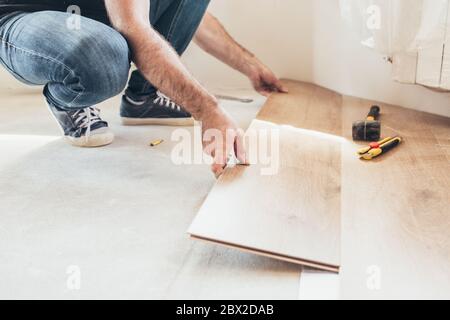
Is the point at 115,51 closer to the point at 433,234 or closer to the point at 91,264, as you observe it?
the point at 91,264

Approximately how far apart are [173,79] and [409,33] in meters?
0.82

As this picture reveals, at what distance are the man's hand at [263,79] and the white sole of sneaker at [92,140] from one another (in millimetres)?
606

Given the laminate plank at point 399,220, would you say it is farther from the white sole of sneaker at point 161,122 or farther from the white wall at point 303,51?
the white sole of sneaker at point 161,122

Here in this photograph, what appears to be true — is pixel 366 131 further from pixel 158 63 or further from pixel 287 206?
pixel 158 63

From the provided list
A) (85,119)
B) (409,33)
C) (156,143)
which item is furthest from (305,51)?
(85,119)

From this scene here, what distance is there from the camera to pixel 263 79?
6.60ft

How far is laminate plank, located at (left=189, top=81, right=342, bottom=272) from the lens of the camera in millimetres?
935

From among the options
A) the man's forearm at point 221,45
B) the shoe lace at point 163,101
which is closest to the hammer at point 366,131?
the man's forearm at point 221,45

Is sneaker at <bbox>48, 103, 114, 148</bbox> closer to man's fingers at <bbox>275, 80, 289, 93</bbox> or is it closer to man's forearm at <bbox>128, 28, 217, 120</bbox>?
man's forearm at <bbox>128, 28, 217, 120</bbox>

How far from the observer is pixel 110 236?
3.55 ft

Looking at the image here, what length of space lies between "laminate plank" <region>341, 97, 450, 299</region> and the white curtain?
198 mm

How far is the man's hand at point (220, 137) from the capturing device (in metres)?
1.12

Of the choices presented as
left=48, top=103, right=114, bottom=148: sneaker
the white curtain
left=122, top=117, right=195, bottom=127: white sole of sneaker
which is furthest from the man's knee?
the white curtain

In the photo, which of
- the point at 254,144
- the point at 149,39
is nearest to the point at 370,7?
the point at 254,144
